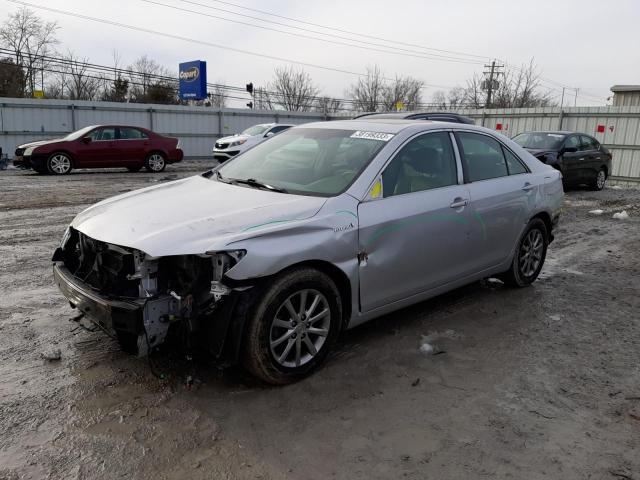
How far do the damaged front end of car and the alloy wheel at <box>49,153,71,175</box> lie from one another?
13.4 m

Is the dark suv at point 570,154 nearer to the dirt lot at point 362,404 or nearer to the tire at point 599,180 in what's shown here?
the tire at point 599,180

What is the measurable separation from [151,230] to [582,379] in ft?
9.93

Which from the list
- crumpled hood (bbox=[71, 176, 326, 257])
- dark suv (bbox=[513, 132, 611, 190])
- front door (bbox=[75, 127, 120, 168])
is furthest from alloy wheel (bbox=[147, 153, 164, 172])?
crumpled hood (bbox=[71, 176, 326, 257])

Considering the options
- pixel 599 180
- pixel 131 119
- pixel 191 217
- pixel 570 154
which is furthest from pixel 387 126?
pixel 131 119

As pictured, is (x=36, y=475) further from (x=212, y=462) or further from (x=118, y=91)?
(x=118, y=91)

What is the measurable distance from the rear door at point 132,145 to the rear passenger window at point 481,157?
44.6 ft

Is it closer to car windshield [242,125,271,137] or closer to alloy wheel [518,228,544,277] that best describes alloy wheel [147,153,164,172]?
car windshield [242,125,271,137]

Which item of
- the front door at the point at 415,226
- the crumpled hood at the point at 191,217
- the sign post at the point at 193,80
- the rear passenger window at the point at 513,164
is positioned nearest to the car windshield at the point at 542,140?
the rear passenger window at the point at 513,164

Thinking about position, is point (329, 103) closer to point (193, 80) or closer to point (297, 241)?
point (193, 80)

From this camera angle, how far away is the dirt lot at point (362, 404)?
105 inches

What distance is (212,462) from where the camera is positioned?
104 inches

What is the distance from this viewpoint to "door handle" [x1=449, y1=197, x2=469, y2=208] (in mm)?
4328

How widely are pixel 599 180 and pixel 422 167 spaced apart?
43.2 ft

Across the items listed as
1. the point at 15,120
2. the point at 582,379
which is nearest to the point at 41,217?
the point at 582,379
